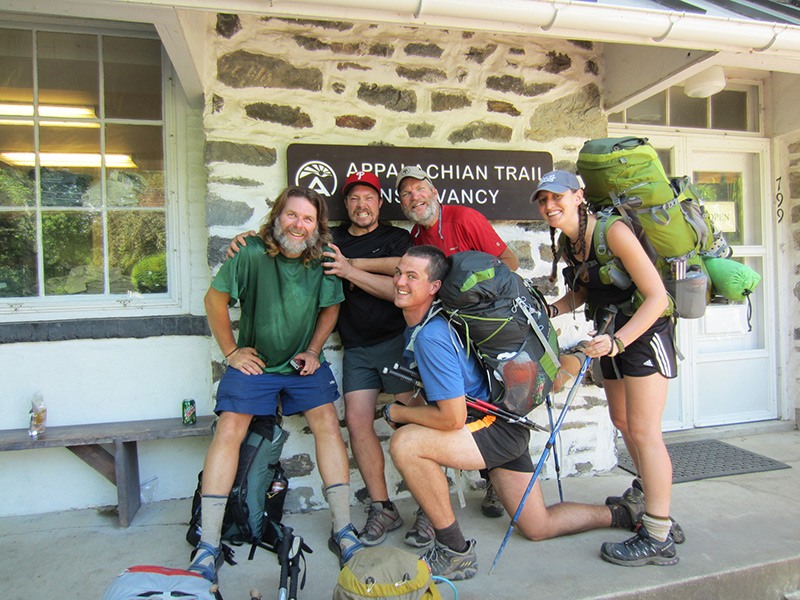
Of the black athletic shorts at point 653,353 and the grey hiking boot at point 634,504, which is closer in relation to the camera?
the black athletic shorts at point 653,353

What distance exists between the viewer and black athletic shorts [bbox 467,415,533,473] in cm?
253

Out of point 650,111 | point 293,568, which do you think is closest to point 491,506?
point 293,568

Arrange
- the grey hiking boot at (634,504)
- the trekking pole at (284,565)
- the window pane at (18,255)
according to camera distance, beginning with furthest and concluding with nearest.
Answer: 1. the window pane at (18,255)
2. the grey hiking boot at (634,504)
3. the trekking pole at (284,565)

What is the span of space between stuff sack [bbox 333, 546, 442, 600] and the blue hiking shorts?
0.98 m

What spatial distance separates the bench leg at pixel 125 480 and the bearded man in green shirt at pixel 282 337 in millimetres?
679

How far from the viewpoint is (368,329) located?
3088 millimetres

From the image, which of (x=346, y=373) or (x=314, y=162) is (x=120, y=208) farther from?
(x=346, y=373)

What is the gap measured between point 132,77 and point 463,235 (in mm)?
2203

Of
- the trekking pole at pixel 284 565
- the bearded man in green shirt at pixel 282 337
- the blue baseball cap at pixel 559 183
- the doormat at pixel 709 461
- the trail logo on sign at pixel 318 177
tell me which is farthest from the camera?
the doormat at pixel 709 461

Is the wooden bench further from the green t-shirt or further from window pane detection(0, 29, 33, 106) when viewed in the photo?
window pane detection(0, 29, 33, 106)

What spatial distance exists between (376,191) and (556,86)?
144cm

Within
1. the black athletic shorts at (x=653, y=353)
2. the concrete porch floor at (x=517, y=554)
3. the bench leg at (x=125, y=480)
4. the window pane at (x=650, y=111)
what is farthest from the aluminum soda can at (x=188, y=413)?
the window pane at (x=650, y=111)

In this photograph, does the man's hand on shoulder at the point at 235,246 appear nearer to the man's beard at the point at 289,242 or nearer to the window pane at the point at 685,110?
the man's beard at the point at 289,242

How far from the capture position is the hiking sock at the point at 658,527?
8.35ft
